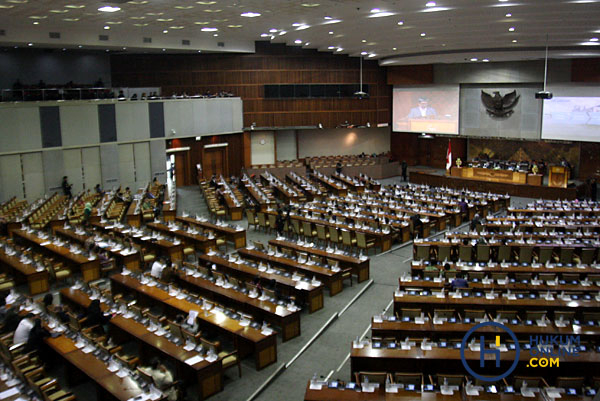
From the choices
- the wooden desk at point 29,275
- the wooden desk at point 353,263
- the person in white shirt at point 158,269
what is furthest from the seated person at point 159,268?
the wooden desk at point 353,263

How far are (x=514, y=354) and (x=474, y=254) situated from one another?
683 cm

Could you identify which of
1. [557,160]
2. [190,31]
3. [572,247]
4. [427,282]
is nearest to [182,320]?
[427,282]

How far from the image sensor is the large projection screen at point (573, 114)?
2595cm

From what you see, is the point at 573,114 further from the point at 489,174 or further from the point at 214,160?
the point at 214,160

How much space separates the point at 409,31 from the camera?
20.8 metres

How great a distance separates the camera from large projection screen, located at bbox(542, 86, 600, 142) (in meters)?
26.0

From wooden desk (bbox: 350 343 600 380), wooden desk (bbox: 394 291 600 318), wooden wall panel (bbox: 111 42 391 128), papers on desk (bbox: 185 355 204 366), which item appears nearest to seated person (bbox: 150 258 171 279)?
papers on desk (bbox: 185 355 204 366)

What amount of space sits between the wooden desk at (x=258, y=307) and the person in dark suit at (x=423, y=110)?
24.7 metres

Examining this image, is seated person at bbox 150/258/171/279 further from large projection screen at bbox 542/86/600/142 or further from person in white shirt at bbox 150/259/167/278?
large projection screen at bbox 542/86/600/142

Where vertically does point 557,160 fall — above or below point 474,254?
above

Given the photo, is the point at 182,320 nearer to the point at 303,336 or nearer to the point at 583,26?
the point at 303,336

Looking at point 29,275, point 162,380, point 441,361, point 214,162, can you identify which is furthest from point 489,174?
point 162,380

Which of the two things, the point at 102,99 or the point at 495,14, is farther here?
the point at 102,99

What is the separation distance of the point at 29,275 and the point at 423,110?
26544mm
